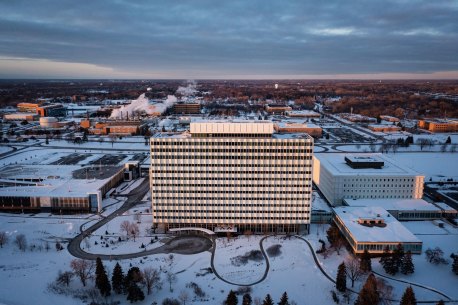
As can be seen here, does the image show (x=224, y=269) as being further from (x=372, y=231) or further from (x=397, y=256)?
(x=372, y=231)

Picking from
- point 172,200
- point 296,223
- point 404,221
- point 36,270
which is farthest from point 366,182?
point 36,270

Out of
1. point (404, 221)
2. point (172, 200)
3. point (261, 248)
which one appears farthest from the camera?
point (404, 221)

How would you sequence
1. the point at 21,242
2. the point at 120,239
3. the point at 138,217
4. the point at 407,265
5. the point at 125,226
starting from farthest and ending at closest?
1. the point at 138,217
2. the point at 125,226
3. the point at 120,239
4. the point at 21,242
5. the point at 407,265

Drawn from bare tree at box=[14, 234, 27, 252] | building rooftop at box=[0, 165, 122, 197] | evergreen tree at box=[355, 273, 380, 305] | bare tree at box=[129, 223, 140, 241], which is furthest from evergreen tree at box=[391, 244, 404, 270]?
building rooftop at box=[0, 165, 122, 197]

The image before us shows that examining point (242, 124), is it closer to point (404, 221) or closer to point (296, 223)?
point (296, 223)

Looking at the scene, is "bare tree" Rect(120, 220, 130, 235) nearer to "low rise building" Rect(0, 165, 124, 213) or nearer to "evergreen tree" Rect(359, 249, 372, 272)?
"low rise building" Rect(0, 165, 124, 213)

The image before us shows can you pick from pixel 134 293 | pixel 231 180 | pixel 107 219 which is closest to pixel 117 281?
pixel 134 293

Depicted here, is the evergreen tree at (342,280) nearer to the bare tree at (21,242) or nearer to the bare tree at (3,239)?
the bare tree at (21,242)
